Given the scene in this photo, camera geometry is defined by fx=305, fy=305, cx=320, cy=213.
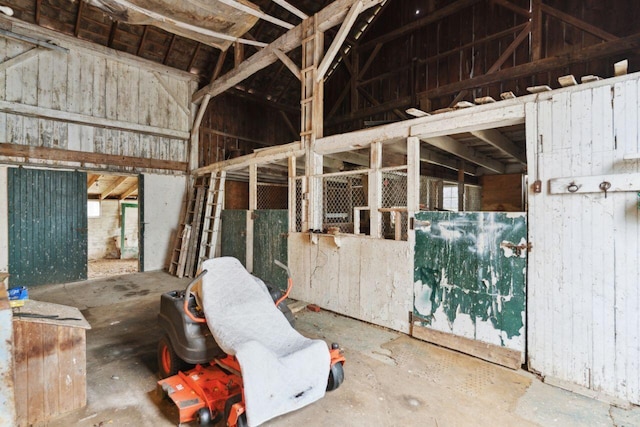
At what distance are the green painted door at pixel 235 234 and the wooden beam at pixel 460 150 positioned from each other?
158 inches

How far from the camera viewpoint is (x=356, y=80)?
828 cm

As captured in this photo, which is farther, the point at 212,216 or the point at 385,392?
the point at 212,216

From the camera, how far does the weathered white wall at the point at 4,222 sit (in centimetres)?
552

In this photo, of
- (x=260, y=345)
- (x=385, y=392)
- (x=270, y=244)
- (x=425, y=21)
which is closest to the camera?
(x=260, y=345)

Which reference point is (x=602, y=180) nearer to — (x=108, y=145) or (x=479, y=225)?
(x=479, y=225)

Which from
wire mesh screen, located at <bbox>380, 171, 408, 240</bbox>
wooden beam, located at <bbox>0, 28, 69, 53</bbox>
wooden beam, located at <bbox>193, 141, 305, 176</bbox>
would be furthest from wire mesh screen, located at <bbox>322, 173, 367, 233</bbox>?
wooden beam, located at <bbox>0, 28, 69, 53</bbox>

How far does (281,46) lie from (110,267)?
25.1 ft

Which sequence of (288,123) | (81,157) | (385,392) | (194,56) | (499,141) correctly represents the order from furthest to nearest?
(288,123) < (194,56) < (81,157) < (499,141) < (385,392)

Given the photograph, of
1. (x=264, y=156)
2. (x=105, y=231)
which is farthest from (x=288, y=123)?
(x=105, y=231)

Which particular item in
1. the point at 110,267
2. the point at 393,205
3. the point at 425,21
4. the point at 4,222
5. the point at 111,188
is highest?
the point at 425,21

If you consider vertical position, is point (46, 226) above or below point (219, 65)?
below

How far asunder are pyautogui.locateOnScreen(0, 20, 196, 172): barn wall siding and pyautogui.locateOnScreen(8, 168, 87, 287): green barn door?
1.36ft

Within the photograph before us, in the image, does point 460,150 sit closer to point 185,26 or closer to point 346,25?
point 346,25

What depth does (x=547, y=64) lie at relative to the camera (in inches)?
214
